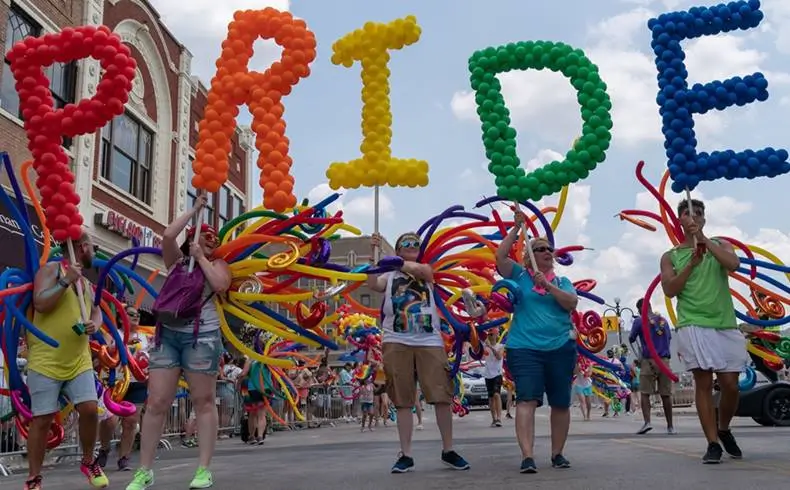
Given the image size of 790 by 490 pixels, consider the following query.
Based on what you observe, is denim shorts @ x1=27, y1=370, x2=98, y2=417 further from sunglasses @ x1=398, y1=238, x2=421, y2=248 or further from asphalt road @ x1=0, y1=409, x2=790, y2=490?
sunglasses @ x1=398, y1=238, x2=421, y2=248

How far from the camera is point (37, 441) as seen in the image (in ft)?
15.6

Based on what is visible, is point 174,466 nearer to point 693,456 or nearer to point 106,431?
point 106,431

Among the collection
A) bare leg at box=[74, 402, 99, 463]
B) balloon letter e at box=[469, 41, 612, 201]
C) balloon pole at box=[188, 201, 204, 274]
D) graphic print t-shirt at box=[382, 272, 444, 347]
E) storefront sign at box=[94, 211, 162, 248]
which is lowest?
bare leg at box=[74, 402, 99, 463]

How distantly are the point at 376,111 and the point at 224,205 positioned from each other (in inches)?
768

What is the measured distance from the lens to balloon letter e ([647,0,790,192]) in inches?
219

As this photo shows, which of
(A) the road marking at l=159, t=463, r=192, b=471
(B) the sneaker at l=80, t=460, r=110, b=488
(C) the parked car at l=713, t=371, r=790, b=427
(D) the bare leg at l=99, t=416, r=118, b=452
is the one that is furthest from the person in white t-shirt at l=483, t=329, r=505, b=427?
(B) the sneaker at l=80, t=460, r=110, b=488

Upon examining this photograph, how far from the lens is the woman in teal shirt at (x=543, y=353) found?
5176 mm

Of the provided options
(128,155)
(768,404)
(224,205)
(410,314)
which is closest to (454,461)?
(410,314)

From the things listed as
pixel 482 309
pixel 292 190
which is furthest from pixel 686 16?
pixel 292 190

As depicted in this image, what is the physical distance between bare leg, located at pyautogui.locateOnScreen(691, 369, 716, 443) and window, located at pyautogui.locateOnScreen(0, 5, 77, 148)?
11.4 metres

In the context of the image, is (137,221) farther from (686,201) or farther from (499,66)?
(686,201)

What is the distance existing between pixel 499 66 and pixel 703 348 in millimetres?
2686

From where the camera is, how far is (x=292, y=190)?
578cm

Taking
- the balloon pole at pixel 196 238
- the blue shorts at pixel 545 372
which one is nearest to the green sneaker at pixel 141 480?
the balloon pole at pixel 196 238
